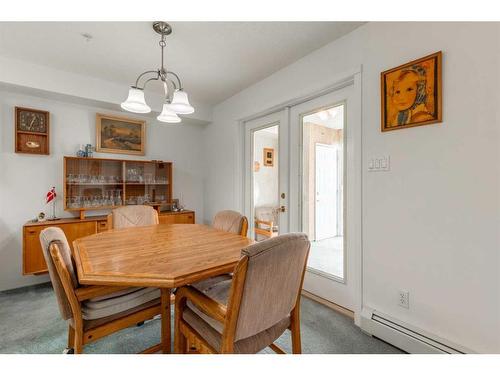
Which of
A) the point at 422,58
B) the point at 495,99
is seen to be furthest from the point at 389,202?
the point at 422,58

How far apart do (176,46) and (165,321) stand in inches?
91.7

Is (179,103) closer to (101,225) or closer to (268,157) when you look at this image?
(268,157)

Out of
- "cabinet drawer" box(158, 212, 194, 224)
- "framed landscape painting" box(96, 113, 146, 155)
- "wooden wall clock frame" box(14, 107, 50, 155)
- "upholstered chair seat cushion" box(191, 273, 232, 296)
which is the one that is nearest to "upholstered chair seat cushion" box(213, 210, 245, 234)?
"upholstered chair seat cushion" box(191, 273, 232, 296)

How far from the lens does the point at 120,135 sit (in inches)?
130

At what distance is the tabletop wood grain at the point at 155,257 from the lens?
3.41 feet

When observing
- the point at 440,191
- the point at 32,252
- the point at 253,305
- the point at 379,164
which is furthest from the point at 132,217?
the point at 440,191

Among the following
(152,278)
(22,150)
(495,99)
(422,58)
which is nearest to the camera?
(152,278)

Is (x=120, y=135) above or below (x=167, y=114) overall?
above

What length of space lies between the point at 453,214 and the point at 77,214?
3.91 m

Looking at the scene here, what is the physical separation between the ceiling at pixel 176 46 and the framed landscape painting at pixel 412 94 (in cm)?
64

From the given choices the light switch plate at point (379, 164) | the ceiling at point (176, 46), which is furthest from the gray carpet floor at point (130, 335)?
the ceiling at point (176, 46)

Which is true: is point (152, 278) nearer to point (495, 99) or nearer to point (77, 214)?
point (495, 99)

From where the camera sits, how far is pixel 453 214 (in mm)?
1468

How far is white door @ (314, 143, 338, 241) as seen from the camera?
2.38 metres
